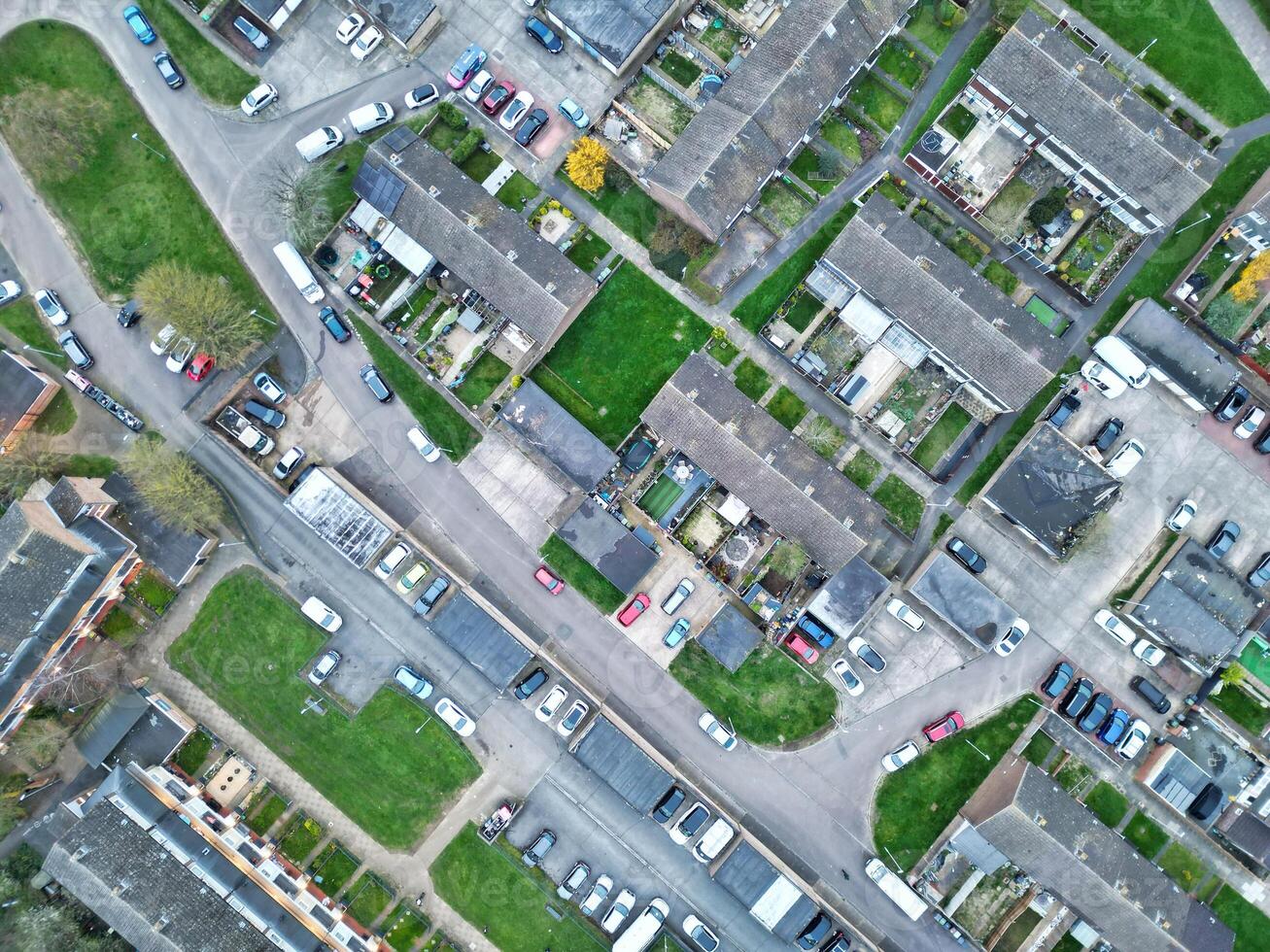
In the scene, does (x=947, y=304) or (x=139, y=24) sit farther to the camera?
(x=139, y=24)

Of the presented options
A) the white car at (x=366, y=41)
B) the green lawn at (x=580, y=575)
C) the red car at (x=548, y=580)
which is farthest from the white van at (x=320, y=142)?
the red car at (x=548, y=580)

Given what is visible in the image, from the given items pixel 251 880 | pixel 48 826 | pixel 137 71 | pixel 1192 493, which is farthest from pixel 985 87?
pixel 48 826

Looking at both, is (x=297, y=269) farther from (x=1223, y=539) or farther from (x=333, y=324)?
(x=1223, y=539)

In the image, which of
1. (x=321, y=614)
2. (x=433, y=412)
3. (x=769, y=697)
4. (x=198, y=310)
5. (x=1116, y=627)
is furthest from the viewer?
(x=433, y=412)

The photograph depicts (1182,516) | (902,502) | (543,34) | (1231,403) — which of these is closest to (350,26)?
(543,34)

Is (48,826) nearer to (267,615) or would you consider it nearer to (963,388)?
(267,615)

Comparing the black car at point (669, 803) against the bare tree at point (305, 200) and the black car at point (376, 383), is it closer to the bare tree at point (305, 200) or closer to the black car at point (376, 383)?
the black car at point (376, 383)

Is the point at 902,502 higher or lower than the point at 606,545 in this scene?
higher
